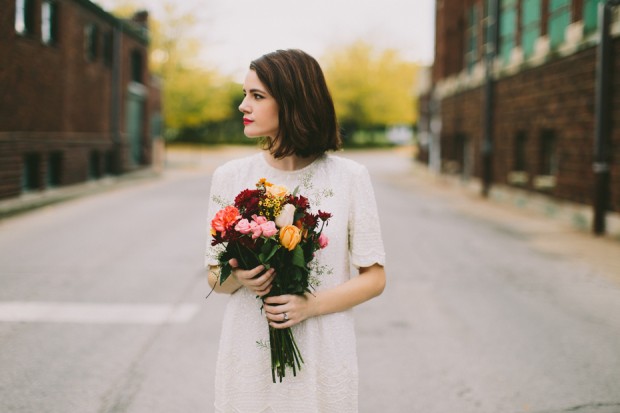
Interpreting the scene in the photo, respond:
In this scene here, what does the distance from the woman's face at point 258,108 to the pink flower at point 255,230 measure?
34 cm

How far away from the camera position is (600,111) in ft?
39.8

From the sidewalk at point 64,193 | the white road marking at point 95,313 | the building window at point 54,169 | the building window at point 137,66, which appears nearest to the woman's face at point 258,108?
the white road marking at point 95,313

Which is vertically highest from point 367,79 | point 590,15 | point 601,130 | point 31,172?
point 367,79

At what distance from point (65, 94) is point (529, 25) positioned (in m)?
13.4

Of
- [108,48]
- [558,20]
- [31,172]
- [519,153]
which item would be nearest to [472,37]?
[519,153]

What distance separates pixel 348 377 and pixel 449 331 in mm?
4076

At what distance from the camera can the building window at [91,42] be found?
22.6 metres

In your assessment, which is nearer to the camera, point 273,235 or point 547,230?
point 273,235

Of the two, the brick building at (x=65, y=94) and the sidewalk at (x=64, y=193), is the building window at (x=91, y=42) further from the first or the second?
the sidewalk at (x=64, y=193)

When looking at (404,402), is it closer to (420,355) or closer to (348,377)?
(420,355)

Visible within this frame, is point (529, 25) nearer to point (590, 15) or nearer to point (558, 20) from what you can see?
point (558, 20)

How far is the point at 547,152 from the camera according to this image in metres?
16.7

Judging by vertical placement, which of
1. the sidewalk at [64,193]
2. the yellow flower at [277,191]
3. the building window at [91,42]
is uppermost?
the building window at [91,42]

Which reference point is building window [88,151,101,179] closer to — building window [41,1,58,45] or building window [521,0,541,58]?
building window [41,1,58,45]
